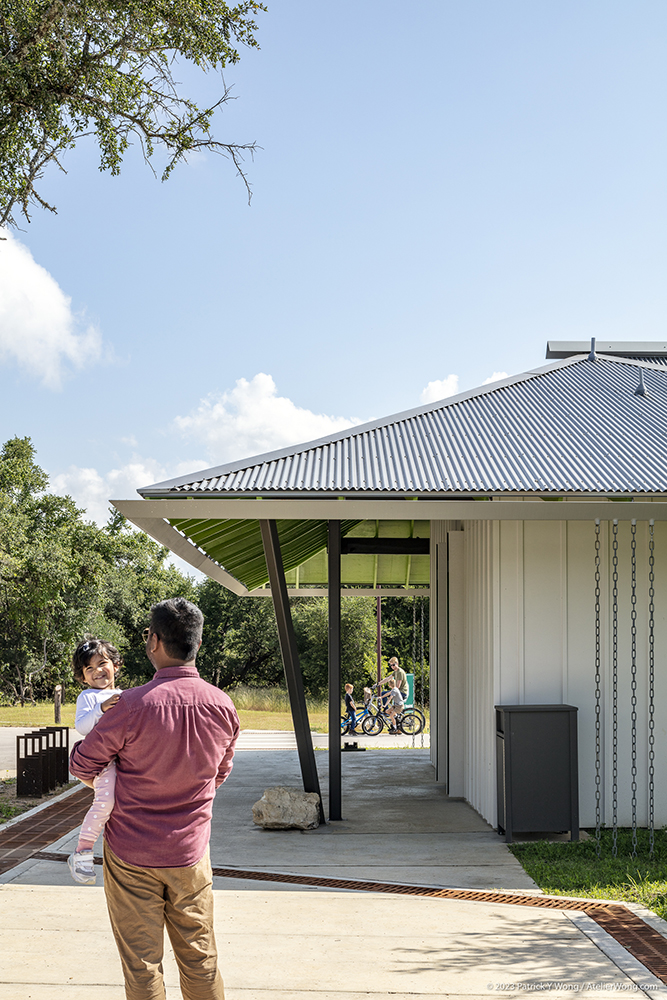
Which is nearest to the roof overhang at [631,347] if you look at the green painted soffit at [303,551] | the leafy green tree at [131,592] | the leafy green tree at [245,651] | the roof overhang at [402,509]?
the green painted soffit at [303,551]

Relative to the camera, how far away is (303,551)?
1441 cm

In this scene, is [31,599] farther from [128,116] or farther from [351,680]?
[128,116]

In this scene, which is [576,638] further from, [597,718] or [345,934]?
[345,934]

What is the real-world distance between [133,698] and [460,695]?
8000mm

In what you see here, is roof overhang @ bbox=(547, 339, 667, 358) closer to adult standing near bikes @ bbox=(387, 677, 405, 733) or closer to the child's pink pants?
the child's pink pants

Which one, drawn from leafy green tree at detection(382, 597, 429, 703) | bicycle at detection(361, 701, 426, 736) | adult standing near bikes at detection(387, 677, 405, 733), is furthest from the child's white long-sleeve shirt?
leafy green tree at detection(382, 597, 429, 703)

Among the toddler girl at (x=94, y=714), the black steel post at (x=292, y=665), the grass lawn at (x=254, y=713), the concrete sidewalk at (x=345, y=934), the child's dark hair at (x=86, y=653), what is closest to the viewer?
the toddler girl at (x=94, y=714)

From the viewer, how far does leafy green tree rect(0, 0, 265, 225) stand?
10.6 metres

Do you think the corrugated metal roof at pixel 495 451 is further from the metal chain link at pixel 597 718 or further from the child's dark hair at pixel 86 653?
the child's dark hair at pixel 86 653

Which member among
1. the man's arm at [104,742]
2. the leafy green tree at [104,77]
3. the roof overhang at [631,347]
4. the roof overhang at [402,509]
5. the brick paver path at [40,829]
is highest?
the leafy green tree at [104,77]

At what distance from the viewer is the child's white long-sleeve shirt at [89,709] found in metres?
3.78

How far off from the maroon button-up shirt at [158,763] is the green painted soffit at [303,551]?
218 inches

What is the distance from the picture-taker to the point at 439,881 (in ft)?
22.2

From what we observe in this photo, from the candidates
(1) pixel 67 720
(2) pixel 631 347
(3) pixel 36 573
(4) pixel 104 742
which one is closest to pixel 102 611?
(3) pixel 36 573
